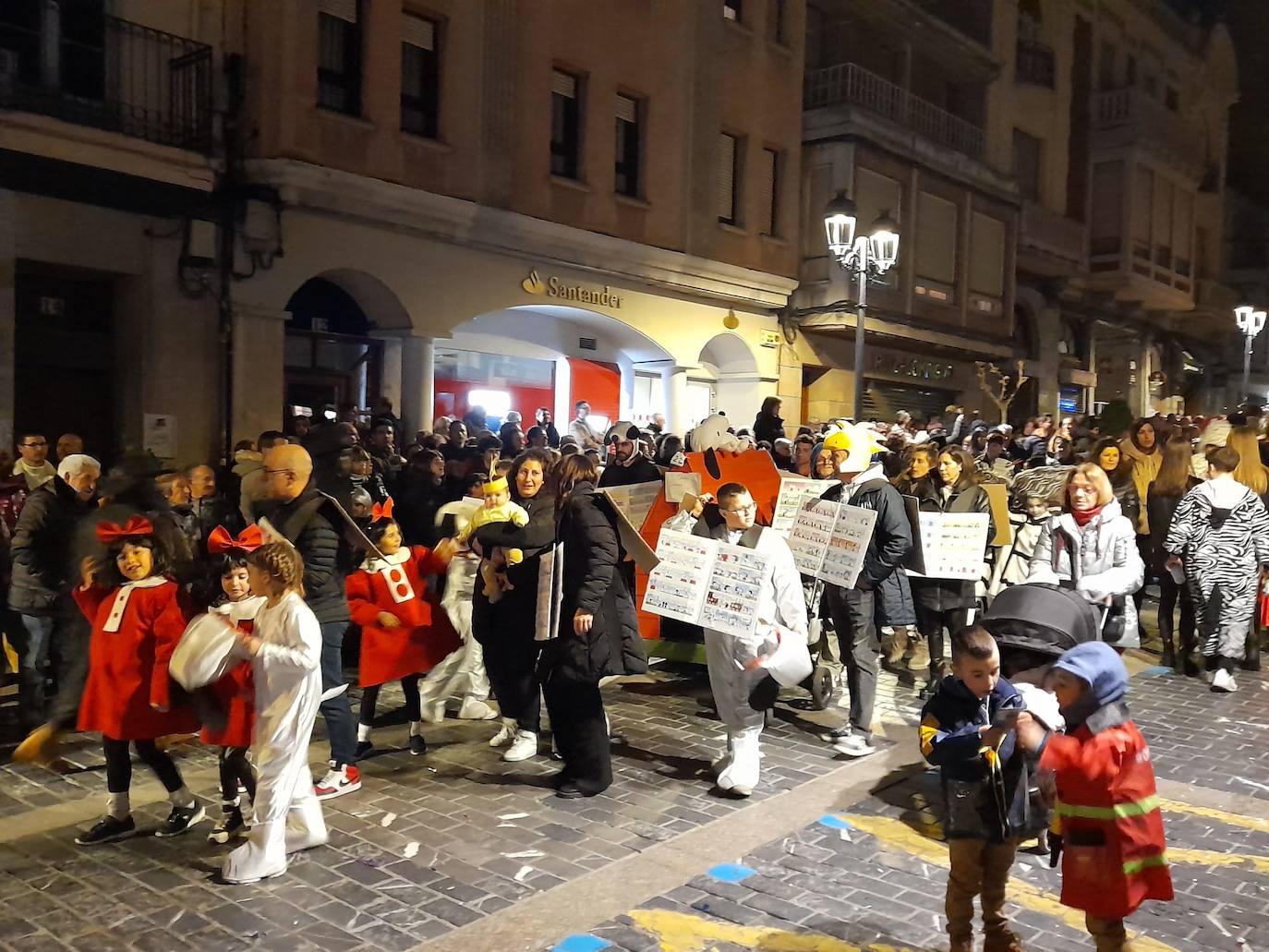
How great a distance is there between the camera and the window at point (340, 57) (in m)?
14.5

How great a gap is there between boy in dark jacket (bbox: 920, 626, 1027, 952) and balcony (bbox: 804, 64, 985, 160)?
64.9 feet

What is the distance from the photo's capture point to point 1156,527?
998cm

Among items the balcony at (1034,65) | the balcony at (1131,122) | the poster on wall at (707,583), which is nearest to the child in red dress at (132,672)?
the poster on wall at (707,583)

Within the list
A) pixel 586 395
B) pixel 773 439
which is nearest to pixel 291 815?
pixel 773 439

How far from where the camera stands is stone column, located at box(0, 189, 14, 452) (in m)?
12.1

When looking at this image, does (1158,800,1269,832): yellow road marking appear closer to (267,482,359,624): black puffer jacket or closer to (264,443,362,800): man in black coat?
(264,443,362,800): man in black coat

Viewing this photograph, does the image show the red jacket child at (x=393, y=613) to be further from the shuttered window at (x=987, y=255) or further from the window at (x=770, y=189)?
the shuttered window at (x=987, y=255)

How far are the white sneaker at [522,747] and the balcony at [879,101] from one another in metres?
18.1

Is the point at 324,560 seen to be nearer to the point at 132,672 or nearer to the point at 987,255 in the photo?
the point at 132,672

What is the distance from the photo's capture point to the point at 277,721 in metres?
4.62

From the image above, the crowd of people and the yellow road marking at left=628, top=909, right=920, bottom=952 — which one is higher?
the crowd of people

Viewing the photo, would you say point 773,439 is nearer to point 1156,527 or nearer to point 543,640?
point 1156,527

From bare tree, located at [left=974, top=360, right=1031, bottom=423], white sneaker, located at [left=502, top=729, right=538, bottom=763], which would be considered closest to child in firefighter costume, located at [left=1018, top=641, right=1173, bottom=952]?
white sneaker, located at [left=502, top=729, right=538, bottom=763]

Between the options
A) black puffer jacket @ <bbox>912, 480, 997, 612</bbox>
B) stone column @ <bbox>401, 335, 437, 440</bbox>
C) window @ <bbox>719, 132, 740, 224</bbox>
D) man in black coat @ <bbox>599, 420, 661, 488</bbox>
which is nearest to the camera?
black puffer jacket @ <bbox>912, 480, 997, 612</bbox>
